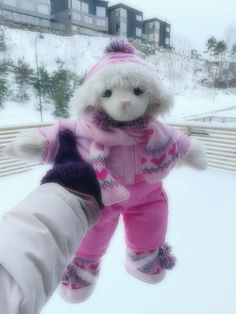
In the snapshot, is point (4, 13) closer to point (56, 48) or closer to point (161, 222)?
point (56, 48)

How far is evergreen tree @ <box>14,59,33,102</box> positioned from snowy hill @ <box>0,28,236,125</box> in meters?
0.15

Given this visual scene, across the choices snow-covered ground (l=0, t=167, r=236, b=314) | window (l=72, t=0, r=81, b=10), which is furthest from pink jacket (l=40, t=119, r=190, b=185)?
window (l=72, t=0, r=81, b=10)

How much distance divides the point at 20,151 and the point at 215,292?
3.49 ft

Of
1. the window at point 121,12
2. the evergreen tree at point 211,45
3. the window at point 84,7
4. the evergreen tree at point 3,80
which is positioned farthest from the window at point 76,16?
the evergreen tree at point 211,45

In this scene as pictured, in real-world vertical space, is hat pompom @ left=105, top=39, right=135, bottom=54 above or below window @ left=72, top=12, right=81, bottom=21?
below

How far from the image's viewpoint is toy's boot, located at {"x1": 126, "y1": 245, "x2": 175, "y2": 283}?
2.12ft

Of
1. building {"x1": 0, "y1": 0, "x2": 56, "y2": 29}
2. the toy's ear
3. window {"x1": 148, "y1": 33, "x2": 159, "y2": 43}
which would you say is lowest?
the toy's ear

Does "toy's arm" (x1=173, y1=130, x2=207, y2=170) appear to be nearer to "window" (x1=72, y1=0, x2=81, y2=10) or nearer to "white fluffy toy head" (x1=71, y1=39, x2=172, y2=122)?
"white fluffy toy head" (x1=71, y1=39, x2=172, y2=122)

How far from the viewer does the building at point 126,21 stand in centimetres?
942

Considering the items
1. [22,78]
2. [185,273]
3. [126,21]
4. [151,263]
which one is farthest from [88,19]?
[151,263]

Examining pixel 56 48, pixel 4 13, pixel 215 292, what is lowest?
pixel 215 292

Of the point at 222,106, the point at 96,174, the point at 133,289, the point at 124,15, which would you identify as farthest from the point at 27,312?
the point at 124,15

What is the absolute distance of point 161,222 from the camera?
2.07 feet

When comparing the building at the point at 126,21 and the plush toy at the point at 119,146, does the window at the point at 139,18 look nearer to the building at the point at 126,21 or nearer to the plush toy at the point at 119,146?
the building at the point at 126,21
